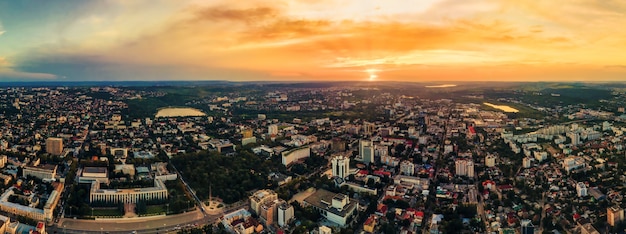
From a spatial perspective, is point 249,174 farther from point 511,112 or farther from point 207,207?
point 511,112

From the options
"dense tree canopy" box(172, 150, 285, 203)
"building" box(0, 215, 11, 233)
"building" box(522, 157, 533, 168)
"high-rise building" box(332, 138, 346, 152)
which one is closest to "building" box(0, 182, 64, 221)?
"building" box(0, 215, 11, 233)

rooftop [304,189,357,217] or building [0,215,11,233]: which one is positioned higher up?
building [0,215,11,233]

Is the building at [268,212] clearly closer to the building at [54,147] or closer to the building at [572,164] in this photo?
the building at [572,164]

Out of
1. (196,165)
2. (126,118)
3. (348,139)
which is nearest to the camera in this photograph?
(196,165)

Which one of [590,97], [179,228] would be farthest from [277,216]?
[590,97]

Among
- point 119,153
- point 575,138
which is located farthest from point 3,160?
point 575,138

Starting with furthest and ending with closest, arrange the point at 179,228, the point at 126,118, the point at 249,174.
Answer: the point at 126,118, the point at 249,174, the point at 179,228

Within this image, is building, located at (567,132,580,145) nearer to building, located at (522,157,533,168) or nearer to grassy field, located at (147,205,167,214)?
building, located at (522,157,533,168)
